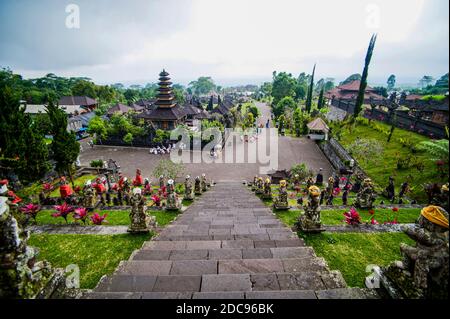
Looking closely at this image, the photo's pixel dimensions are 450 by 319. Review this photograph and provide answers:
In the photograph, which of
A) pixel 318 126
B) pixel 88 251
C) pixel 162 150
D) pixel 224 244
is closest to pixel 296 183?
pixel 224 244

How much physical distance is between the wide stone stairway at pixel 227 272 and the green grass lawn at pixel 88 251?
78 cm

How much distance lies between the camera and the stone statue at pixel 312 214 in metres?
5.84

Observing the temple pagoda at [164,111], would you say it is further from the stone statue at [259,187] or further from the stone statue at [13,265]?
the stone statue at [13,265]

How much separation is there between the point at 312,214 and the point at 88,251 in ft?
18.7

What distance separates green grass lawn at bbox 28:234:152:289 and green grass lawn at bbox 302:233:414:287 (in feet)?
14.8

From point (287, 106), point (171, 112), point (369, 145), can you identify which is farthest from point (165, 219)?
point (287, 106)

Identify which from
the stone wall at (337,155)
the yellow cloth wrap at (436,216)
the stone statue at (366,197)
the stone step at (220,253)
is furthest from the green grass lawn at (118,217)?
the stone wall at (337,155)

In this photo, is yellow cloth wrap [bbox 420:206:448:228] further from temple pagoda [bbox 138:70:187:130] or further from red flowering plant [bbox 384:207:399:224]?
temple pagoda [bbox 138:70:187:130]

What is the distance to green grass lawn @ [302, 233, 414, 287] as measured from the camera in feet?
14.9

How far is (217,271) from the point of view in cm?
377

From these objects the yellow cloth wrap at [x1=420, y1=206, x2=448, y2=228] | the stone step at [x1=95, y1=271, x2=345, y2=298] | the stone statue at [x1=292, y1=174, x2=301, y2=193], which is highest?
the yellow cloth wrap at [x1=420, y1=206, x2=448, y2=228]

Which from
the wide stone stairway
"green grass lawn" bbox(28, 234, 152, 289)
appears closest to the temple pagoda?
"green grass lawn" bbox(28, 234, 152, 289)
